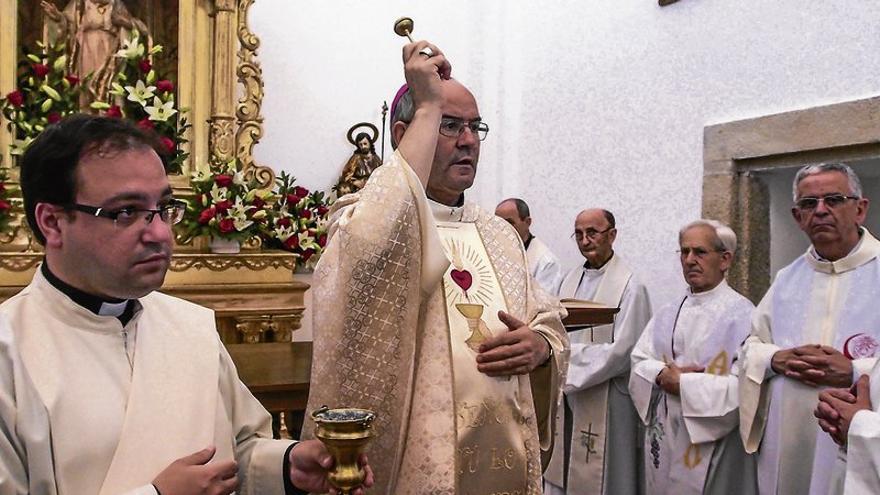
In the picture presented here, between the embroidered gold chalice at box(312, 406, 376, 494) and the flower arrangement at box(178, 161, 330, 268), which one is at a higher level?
the flower arrangement at box(178, 161, 330, 268)

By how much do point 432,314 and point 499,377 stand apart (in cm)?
26

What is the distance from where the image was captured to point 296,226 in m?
5.84

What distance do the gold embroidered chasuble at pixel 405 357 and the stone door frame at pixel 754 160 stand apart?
10.5ft

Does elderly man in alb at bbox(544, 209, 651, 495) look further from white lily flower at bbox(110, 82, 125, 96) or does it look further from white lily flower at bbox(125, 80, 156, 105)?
white lily flower at bbox(110, 82, 125, 96)

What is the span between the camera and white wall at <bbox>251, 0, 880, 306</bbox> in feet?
16.4

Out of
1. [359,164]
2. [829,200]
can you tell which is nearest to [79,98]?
[359,164]

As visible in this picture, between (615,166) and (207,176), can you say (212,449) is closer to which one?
(207,176)

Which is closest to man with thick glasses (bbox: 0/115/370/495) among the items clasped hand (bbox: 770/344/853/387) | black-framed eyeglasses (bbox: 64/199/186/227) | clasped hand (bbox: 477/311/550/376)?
black-framed eyeglasses (bbox: 64/199/186/227)

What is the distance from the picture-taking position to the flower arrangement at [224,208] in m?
5.25

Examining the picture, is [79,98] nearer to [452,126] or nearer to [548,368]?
[452,126]

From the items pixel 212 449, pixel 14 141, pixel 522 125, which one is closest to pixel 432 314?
pixel 212 449

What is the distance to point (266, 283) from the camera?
5.49 meters

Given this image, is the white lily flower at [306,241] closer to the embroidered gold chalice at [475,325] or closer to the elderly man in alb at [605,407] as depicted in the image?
the elderly man in alb at [605,407]

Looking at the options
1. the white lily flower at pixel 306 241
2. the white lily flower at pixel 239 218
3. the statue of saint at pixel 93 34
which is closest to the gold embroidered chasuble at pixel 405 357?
the white lily flower at pixel 239 218
